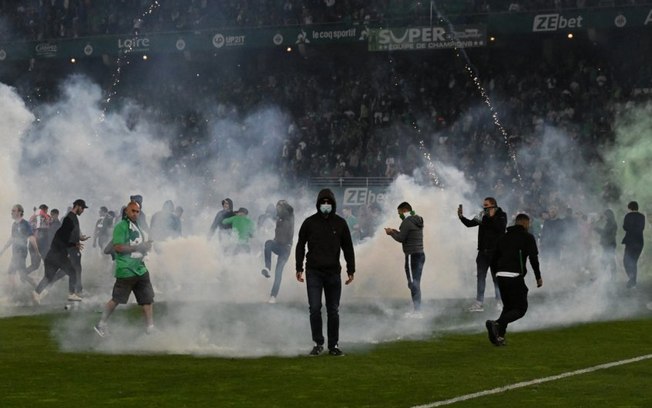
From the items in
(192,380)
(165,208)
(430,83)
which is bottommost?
(192,380)

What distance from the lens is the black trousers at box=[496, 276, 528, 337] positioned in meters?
15.3

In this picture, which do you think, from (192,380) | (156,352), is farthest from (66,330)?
(192,380)

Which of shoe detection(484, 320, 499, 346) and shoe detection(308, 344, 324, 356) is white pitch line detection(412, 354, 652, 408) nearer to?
shoe detection(484, 320, 499, 346)

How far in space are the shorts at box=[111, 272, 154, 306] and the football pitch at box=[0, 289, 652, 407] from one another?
1.45 ft

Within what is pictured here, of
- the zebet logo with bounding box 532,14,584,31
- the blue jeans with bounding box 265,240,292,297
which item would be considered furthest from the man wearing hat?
the zebet logo with bounding box 532,14,584,31

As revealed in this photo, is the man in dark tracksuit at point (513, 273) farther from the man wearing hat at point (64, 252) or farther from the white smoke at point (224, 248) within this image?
the man wearing hat at point (64, 252)

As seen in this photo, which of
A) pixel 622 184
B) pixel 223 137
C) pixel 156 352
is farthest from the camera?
pixel 223 137

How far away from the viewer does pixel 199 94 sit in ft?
160

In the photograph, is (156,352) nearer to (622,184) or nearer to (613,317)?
(613,317)

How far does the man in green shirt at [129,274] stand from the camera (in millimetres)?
15492

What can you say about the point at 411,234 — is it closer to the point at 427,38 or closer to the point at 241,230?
the point at 241,230

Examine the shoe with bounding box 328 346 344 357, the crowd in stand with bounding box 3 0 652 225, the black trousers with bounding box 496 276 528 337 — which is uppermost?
the crowd in stand with bounding box 3 0 652 225

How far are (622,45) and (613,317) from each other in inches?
948

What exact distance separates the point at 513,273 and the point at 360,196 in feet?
74.2
